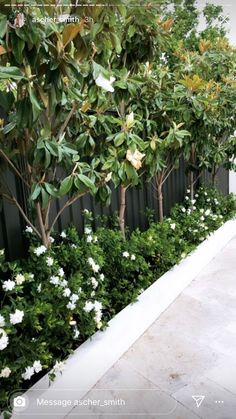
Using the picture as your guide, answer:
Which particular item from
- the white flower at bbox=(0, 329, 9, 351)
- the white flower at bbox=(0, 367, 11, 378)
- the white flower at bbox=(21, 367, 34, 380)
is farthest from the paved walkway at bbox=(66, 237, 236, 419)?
the white flower at bbox=(0, 329, 9, 351)

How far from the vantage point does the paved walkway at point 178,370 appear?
1609mm

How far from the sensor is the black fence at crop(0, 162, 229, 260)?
188 cm

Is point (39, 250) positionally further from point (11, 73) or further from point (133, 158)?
point (11, 73)

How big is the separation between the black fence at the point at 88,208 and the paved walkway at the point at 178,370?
0.88 metres

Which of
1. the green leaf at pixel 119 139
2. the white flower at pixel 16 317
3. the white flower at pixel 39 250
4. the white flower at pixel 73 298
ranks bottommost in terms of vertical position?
the white flower at pixel 73 298

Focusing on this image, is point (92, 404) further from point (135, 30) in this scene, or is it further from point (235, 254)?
point (235, 254)

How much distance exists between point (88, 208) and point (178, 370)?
1.25 metres

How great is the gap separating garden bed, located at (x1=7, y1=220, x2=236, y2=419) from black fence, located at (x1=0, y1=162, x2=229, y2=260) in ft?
2.05

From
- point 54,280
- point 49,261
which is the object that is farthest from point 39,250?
point 54,280

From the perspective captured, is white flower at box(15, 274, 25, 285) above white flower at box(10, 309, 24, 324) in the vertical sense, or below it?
above

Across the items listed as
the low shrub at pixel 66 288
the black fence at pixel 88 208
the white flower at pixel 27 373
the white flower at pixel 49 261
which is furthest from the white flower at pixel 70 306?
the black fence at pixel 88 208

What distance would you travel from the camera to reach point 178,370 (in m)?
1.87

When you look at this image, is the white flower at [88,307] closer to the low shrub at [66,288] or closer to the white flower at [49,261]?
the low shrub at [66,288]

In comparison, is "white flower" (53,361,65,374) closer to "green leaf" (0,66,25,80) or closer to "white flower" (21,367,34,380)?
"white flower" (21,367,34,380)
